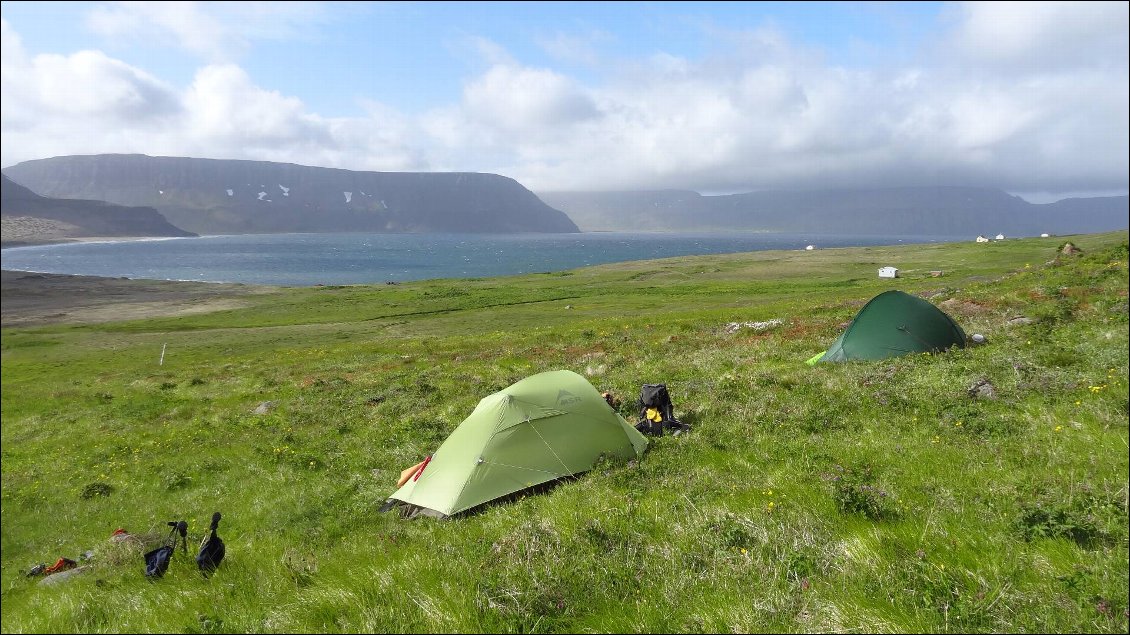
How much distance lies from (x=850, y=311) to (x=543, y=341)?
2251 centimetres

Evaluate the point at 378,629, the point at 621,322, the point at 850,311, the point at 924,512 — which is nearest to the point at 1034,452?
the point at 924,512

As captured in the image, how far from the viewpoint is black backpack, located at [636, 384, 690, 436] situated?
49.8 feet

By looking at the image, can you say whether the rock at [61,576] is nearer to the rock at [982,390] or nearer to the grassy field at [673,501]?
the grassy field at [673,501]

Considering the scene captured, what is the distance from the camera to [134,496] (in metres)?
16.8

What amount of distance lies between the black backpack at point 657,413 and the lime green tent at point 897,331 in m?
8.83

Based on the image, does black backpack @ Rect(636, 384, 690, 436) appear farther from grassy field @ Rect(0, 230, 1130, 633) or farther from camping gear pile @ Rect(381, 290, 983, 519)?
grassy field @ Rect(0, 230, 1130, 633)

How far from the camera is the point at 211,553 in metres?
8.80

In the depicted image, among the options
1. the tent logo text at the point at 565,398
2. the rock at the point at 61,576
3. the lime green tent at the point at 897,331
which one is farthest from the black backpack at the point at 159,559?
the lime green tent at the point at 897,331

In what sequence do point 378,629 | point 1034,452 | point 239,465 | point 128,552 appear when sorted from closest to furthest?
point 378,629 → point 1034,452 → point 128,552 → point 239,465

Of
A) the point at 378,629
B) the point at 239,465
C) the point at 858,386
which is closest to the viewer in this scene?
the point at 378,629

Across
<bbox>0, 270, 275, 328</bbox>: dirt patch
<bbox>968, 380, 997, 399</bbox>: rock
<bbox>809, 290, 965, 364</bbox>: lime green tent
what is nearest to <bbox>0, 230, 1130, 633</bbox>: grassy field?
<bbox>968, 380, 997, 399</bbox>: rock

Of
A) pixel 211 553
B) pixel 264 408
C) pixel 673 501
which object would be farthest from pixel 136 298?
pixel 673 501

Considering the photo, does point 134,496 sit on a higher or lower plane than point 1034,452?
lower

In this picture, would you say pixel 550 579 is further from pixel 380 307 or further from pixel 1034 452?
pixel 380 307
